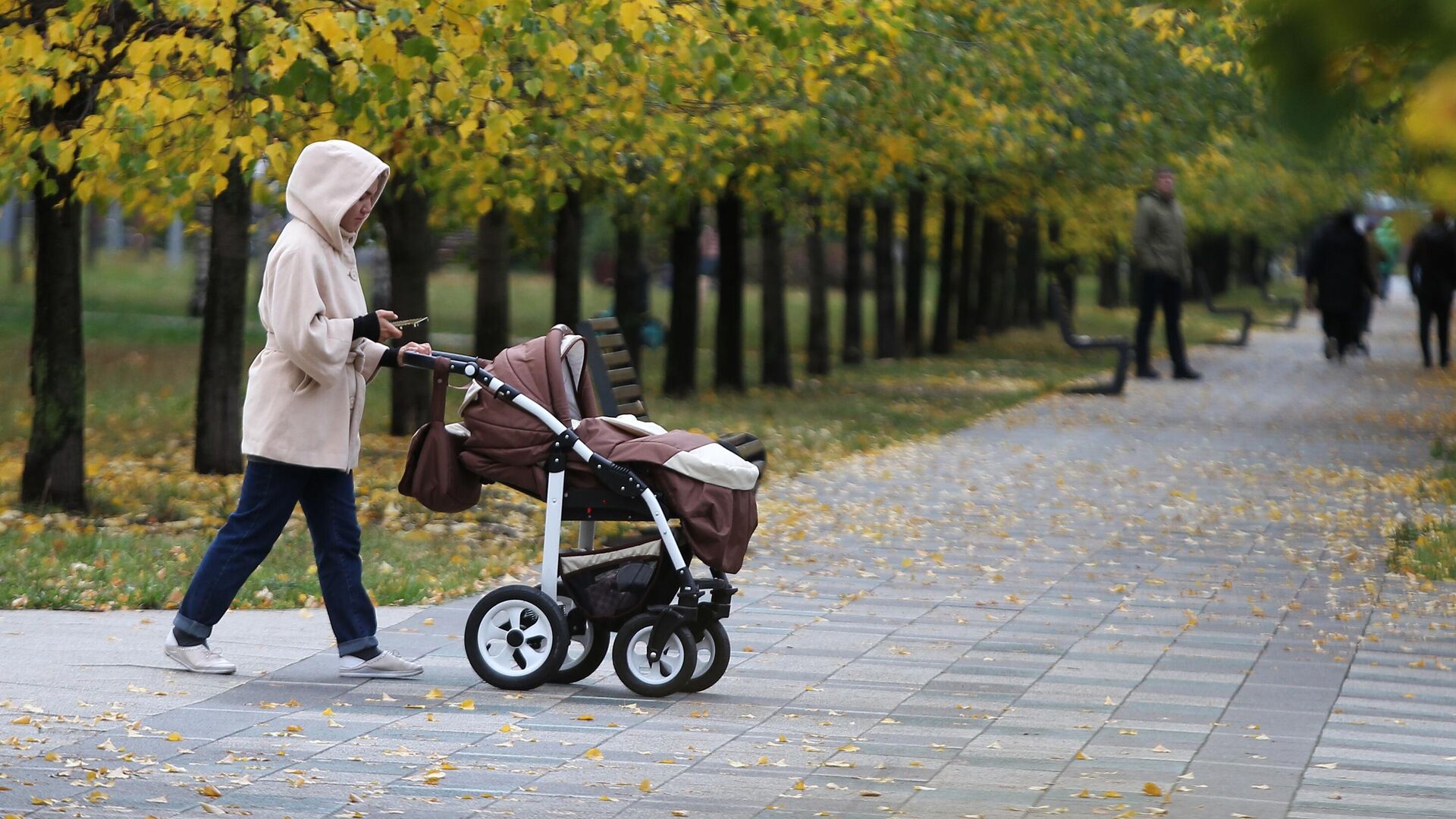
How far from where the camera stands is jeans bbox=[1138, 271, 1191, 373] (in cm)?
2172

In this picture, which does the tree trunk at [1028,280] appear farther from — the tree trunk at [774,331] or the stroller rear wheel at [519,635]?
the stroller rear wheel at [519,635]

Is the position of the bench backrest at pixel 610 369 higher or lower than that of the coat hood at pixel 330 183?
lower

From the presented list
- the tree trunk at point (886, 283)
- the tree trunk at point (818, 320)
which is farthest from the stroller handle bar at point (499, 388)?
the tree trunk at point (886, 283)

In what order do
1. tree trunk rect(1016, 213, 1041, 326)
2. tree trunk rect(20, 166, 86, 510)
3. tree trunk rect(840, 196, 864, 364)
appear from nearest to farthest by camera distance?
tree trunk rect(20, 166, 86, 510) < tree trunk rect(840, 196, 864, 364) < tree trunk rect(1016, 213, 1041, 326)

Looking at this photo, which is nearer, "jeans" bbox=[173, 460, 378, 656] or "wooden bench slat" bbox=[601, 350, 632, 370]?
"jeans" bbox=[173, 460, 378, 656]

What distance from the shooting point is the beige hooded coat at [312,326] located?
6.28m

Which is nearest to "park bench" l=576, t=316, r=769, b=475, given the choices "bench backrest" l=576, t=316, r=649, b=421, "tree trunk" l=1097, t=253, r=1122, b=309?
"bench backrest" l=576, t=316, r=649, b=421

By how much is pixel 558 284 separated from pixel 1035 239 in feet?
74.7

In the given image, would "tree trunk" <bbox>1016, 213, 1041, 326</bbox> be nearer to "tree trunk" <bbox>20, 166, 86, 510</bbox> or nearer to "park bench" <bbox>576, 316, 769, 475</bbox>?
"tree trunk" <bbox>20, 166, 86, 510</bbox>

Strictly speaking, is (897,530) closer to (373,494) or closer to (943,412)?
(373,494)

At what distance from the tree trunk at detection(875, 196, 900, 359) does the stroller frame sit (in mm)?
18665

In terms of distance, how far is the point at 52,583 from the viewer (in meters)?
8.20

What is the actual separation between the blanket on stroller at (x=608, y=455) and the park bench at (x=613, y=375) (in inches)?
56.2

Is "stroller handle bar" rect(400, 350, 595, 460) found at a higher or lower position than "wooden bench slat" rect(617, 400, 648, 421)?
higher
